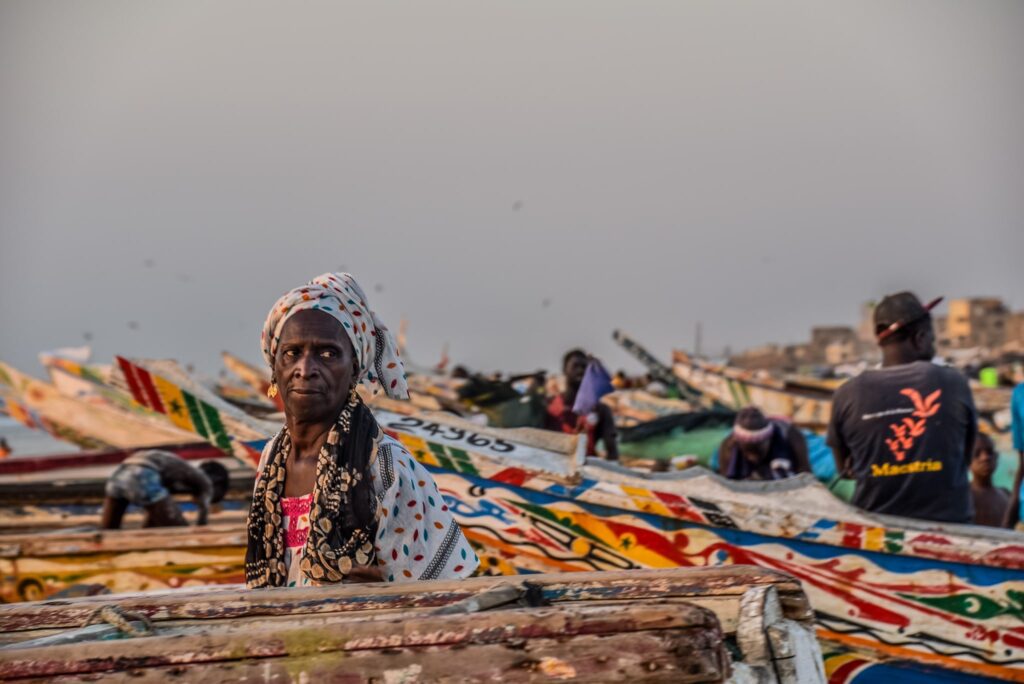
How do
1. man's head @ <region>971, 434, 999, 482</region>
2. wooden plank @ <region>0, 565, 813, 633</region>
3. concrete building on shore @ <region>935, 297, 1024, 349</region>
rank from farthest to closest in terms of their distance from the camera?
1. concrete building on shore @ <region>935, 297, 1024, 349</region>
2. man's head @ <region>971, 434, 999, 482</region>
3. wooden plank @ <region>0, 565, 813, 633</region>

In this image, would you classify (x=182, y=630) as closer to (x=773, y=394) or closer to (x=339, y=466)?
(x=339, y=466)

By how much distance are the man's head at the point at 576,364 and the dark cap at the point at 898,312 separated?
374cm

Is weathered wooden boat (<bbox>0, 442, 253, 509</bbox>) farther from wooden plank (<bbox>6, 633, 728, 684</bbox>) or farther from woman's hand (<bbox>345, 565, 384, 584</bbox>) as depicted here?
wooden plank (<bbox>6, 633, 728, 684</bbox>)

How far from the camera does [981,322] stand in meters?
30.8

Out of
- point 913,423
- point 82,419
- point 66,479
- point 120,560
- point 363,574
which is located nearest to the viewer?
point 363,574

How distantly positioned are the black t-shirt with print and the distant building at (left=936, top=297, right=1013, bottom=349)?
89.4 ft

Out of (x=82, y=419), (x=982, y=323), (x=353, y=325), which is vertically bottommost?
(x=353, y=325)

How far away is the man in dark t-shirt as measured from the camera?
4.63m

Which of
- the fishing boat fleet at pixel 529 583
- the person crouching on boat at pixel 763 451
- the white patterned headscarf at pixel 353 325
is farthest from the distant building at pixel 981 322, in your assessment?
the white patterned headscarf at pixel 353 325

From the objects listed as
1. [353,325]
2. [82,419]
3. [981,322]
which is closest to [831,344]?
[981,322]

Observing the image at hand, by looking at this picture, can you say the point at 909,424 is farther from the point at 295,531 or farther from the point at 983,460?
the point at 983,460

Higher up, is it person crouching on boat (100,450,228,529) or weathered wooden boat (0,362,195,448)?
weathered wooden boat (0,362,195,448)

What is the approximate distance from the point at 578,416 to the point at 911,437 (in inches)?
155

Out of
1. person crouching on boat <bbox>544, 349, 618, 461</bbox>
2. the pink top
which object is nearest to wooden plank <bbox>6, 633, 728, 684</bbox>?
the pink top
